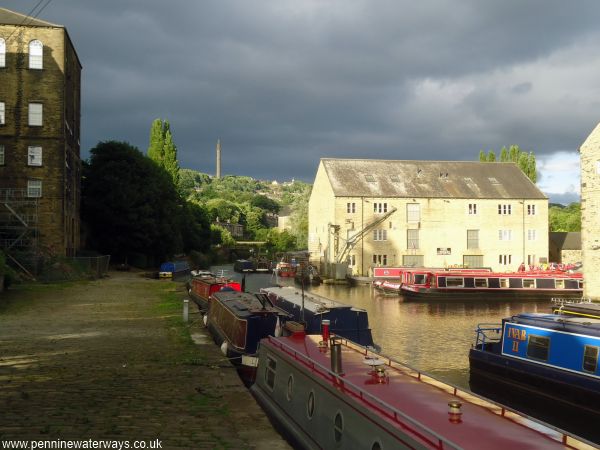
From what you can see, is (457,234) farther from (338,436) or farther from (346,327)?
(338,436)

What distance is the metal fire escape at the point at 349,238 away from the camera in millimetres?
53209

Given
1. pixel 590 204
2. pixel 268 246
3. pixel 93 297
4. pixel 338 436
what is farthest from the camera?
pixel 268 246

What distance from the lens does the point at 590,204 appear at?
3356cm

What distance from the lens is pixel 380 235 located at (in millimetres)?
54250

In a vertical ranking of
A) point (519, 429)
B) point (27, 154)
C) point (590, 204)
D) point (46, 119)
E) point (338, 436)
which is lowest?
point (338, 436)

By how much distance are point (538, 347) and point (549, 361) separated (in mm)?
540

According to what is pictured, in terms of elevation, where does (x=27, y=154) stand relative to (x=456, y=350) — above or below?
above

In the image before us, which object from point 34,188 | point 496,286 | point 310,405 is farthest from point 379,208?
point 310,405

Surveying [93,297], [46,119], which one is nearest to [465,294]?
[93,297]

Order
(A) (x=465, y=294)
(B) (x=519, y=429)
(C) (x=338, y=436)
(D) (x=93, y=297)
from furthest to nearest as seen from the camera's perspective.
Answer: (A) (x=465, y=294), (D) (x=93, y=297), (C) (x=338, y=436), (B) (x=519, y=429)

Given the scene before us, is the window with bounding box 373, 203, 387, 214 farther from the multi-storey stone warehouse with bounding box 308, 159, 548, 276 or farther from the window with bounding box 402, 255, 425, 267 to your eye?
the window with bounding box 402, 255, 425, 267

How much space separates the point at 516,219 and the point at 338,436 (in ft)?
174

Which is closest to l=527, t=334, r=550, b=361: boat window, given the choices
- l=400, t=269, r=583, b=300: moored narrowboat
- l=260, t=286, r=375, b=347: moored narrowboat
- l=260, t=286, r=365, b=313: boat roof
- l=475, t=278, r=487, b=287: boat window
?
l=260, t=286, r=375, b=347: moored narrowboat

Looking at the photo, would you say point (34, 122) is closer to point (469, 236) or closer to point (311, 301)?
point (311, 301)
